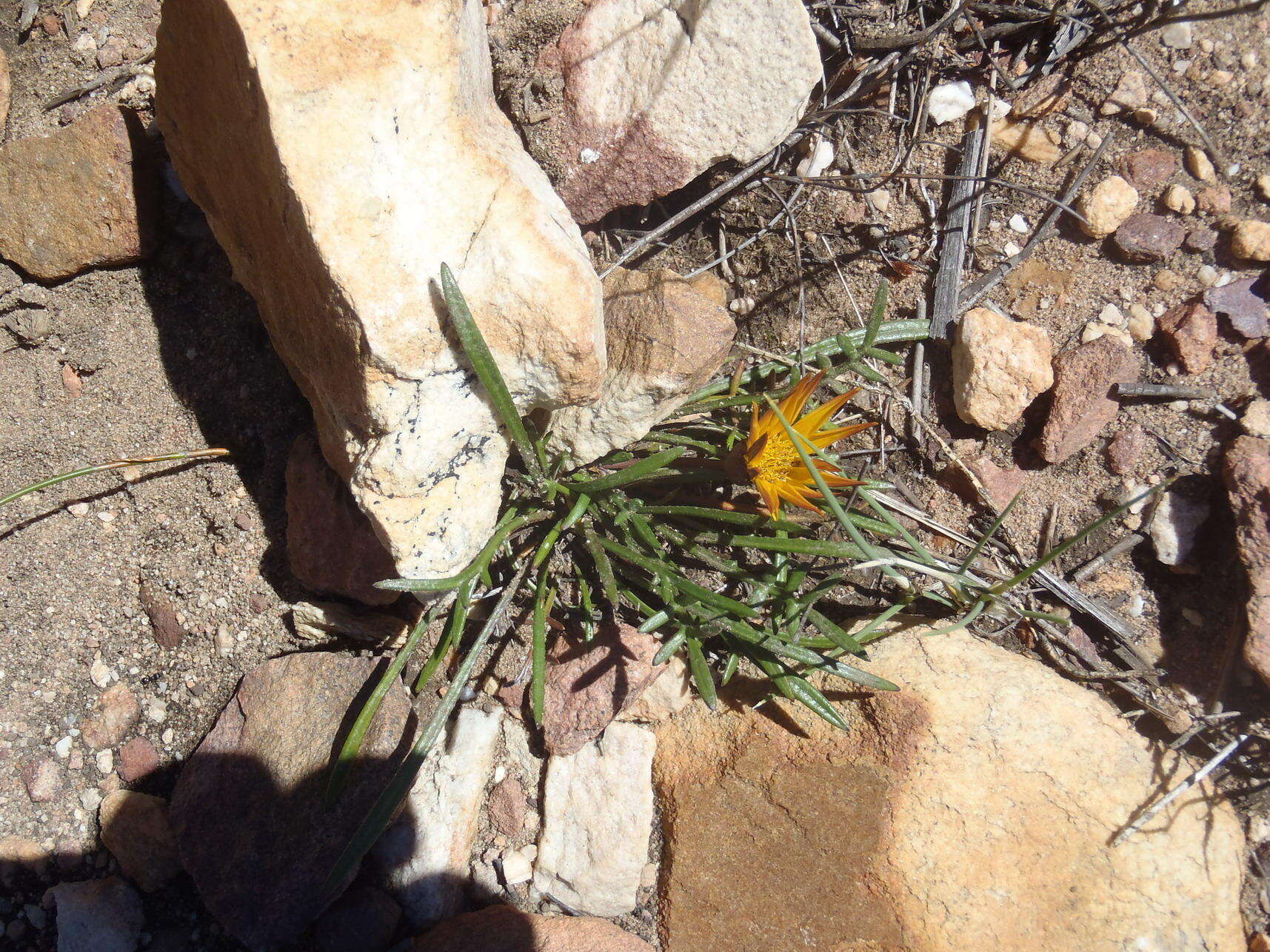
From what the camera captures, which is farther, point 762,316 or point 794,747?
point 762,316

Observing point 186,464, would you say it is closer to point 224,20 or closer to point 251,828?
point 251,828

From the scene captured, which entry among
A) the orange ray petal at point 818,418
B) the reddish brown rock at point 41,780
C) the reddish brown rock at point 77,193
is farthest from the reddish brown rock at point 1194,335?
the reddish brown rock at point 41,780

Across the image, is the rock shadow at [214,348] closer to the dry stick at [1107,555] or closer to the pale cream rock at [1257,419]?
the dry stick at [1107,555]

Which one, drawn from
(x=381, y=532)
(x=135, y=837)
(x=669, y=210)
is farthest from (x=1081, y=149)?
(x=135, y=837)

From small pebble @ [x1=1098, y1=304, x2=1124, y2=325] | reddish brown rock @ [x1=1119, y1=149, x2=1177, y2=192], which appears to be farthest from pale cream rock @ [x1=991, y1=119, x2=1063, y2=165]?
small pebble @ [x1=1098, y1=304, x2=1124, y2=325]

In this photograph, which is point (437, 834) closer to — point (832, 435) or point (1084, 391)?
point (832, 435)

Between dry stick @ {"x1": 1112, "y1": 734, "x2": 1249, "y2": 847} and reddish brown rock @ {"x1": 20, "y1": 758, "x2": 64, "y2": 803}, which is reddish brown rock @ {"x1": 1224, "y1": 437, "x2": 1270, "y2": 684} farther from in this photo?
reddish brown rock @ {"x1": 20, "y1": 758, "x2": 64, "y2": 803}

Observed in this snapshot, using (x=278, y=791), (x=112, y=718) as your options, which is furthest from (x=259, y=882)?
(x=112, y=718)
